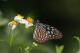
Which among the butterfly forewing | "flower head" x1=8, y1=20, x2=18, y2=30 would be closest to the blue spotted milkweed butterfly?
the butterfly forewing

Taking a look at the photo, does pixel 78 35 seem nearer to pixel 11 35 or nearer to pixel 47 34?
pixel 47 34

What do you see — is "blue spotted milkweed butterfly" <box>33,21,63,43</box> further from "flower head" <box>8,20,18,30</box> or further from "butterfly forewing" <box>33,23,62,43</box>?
"flower head" <box>8,20,18,30</box>

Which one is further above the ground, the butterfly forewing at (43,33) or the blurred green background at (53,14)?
the blurred green background at (53,14)

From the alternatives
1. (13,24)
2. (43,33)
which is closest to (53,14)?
(43,33)

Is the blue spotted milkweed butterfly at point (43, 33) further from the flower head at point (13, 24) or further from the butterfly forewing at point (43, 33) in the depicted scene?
the flower head at point (13, 24)

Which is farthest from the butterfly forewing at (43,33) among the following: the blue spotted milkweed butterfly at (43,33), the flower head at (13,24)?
the flower head at (13,24)

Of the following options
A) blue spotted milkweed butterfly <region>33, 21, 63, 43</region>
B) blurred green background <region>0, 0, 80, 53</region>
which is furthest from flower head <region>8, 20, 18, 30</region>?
blue spotted milkweed butterfly <region>33, 21, 63, 43</region>

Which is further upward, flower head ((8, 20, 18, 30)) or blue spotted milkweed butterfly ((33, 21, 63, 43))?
flower head ((8, 20, 18, 30))

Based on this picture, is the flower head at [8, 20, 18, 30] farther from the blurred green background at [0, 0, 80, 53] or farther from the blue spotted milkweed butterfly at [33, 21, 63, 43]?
the blue spotted milkweed butterfly at [33, 21, 63, 43]
